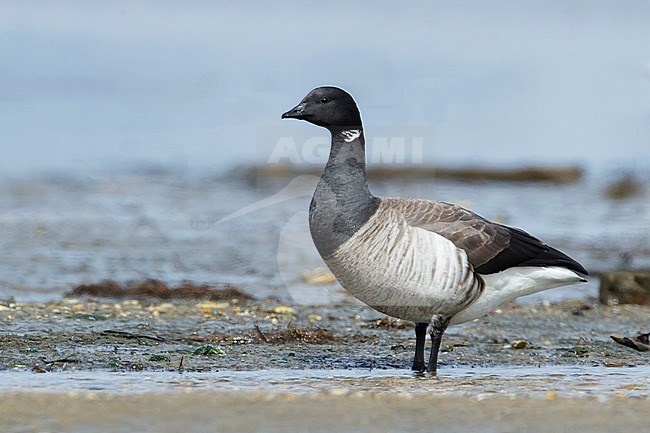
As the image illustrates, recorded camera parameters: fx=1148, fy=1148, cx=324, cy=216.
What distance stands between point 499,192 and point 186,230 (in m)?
11.5

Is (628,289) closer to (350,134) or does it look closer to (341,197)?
(350,134)

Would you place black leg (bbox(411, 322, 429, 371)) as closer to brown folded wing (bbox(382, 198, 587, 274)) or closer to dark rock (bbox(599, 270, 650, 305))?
brown folded wing (bbox(382, 198, 587, 274))

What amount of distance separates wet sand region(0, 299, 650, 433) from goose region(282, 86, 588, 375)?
514 millimetres

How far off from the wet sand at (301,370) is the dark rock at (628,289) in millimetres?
232

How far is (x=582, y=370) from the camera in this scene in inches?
330

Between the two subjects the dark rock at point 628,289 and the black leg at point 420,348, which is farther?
the dark rock at point 628,289

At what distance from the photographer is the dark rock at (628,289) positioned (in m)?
12.3

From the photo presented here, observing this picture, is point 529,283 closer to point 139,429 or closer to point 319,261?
point 139,429

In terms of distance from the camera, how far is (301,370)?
8219 mm

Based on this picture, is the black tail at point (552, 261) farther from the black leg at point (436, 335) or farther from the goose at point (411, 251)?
the black leg at point (436, 335)

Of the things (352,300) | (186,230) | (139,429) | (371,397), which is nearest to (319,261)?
(352,300)

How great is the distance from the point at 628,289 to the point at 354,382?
18.7 ft

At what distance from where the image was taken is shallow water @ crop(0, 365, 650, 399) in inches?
276

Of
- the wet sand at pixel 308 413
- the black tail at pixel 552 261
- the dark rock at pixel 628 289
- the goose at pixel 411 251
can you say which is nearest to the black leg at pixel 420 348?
the goose at pixel 411 251
